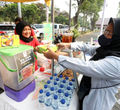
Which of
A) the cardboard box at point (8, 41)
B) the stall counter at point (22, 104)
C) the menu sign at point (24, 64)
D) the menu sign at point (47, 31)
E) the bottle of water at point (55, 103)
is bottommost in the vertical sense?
the stall counter at point (22, 104)

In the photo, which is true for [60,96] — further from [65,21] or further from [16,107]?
[65,21]

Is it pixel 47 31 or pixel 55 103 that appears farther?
pixel 47 31

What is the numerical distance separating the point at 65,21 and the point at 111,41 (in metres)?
34.2

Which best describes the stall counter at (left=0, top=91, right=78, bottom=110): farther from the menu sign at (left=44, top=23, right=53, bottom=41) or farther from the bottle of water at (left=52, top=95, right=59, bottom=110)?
the menu sign at (left=44, top=23, right=53, bottom=41)

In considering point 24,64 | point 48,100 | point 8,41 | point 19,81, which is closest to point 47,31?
point 8,41

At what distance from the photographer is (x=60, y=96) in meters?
0.87

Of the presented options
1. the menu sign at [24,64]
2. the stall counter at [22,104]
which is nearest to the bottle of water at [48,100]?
the stall counter at [22,104]

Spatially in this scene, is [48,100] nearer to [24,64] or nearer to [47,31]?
[24,64]

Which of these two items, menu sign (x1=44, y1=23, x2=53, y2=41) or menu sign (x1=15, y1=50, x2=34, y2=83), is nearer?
menu sign (x1=15, y1=50, x2=34, y2=83)

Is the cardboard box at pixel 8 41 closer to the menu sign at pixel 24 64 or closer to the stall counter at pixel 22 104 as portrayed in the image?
the menu sign at pixel 24 64

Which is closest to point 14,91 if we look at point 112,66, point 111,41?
point 112,66

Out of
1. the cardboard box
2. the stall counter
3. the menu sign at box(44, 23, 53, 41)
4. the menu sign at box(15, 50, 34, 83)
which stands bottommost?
the stall counter

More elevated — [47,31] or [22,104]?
[47,31]

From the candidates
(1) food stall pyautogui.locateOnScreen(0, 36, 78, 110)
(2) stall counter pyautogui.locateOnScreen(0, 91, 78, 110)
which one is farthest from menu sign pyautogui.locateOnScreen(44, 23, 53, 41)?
(2) stall counter pyautogui.locateOnScreen(0, 91, 78, 110)
